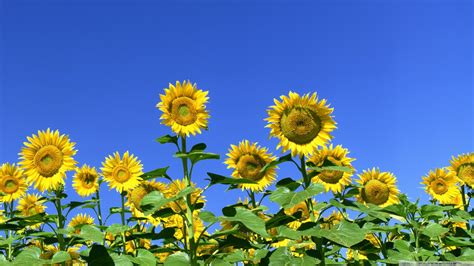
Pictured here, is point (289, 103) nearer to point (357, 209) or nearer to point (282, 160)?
point (282, 160)

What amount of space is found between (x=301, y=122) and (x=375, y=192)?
2569 mm

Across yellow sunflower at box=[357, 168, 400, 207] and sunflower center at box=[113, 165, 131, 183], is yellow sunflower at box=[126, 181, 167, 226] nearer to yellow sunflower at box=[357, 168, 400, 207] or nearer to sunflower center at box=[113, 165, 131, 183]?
sunflower center at box=[113, 165, 131, 183]

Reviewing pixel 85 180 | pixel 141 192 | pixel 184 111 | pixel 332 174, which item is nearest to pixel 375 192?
pixel 332 174

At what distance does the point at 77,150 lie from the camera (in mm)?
6902

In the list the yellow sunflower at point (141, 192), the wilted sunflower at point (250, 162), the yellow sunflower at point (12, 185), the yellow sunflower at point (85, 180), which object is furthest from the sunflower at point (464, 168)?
the yellow sunflower at point (12, 185)

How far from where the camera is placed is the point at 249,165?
23.5 feet

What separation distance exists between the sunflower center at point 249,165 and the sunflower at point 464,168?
4146 mm

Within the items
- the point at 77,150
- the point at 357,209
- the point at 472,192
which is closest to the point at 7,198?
the point at 77,150

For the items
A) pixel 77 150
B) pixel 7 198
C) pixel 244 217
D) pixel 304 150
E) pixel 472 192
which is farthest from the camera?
pixel 472 192

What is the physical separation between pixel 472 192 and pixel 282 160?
5.04 metres

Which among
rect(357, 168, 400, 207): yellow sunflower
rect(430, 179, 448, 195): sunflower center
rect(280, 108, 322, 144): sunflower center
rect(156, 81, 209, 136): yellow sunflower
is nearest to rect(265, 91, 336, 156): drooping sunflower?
rect(280, 108, 322, 144): sunflower center

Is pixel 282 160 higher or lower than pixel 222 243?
higher

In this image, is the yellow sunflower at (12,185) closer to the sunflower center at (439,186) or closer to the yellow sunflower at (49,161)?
the yellow sunflower at (49,161)

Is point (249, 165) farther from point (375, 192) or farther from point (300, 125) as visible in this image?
point (375, 192)
